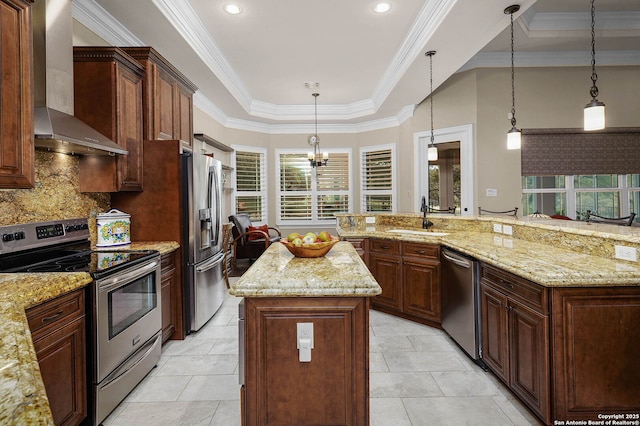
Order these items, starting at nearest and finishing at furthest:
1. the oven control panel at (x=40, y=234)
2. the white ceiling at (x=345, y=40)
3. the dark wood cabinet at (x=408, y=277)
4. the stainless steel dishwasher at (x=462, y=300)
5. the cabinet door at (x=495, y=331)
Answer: the oven control panel at (x=40, y=234) → the cabinet door at (x=495, y=331) → the stainless steel dishwasher at (x=462, y=300) → the white ceiling at (x=345, y=40) → the dark wood cabinet at (x=408, y=277)

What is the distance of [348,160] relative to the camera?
25.0 ft

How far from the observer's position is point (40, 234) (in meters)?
2.27

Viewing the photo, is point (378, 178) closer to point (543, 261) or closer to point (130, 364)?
point (543, 261)

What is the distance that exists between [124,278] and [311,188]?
568 cm

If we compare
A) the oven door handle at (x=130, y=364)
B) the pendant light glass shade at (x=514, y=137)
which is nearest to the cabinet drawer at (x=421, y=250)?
the pendant light glass shade at (x=514, y=137)

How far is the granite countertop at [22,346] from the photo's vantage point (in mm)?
577

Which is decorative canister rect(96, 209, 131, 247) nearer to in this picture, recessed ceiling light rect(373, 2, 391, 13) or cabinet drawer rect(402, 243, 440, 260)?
cabinet drawer rect(402, 243, 440, 260)

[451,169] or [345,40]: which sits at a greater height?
[345,40]

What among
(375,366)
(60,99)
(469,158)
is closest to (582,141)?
(469,158)

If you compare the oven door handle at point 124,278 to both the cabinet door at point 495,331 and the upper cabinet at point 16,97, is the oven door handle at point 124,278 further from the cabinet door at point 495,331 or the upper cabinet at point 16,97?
the cabinet door at point 495,331

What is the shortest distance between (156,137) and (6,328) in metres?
2.48

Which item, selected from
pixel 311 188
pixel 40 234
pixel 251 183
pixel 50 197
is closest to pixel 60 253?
pixel 40 234

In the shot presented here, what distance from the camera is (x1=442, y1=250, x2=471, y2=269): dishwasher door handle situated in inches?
104

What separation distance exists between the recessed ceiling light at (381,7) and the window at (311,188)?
4.20 metres
